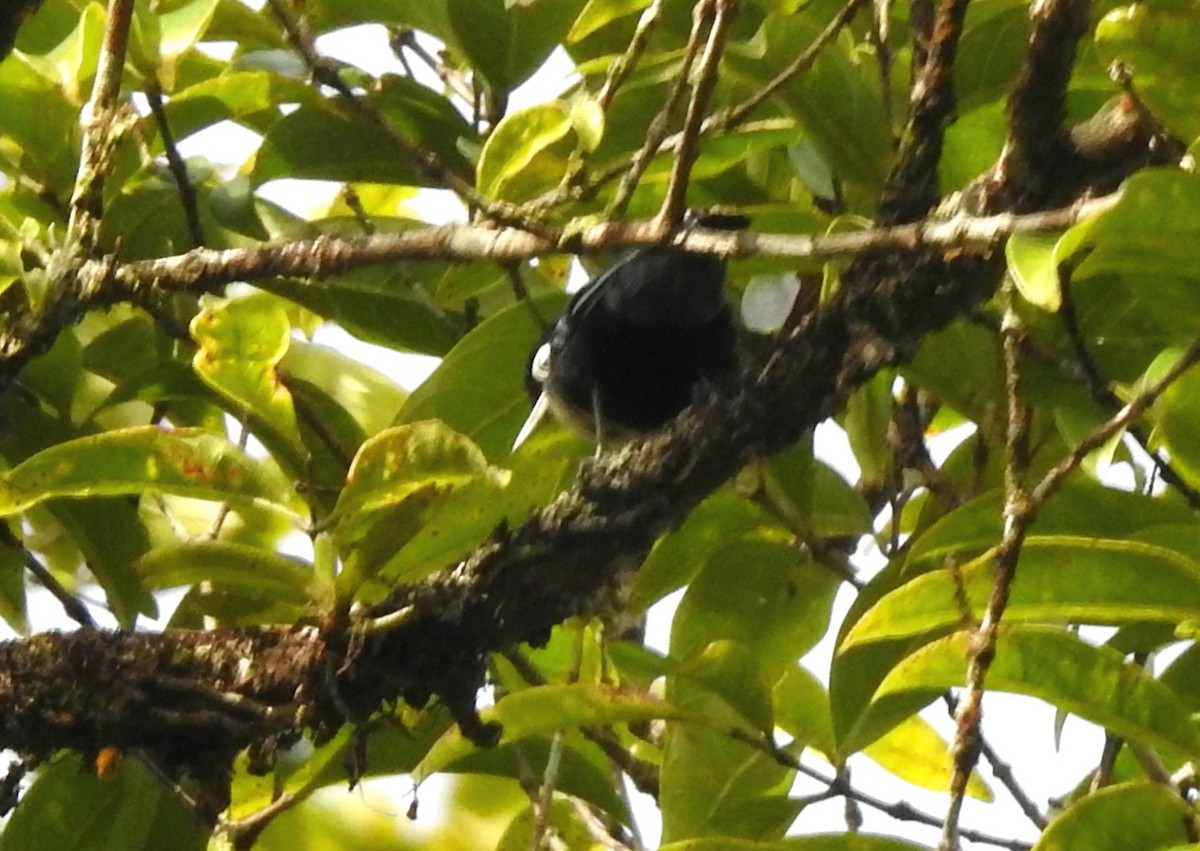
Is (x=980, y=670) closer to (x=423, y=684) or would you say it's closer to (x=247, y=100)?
(x=423, y=684)

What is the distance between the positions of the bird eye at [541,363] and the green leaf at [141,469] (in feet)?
0.85

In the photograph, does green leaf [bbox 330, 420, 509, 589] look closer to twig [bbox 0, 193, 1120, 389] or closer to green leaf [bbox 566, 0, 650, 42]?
twig [bbox 0, 193, 1120, 389]

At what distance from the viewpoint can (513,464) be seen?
2.62 ft

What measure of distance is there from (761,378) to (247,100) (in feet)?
1.47

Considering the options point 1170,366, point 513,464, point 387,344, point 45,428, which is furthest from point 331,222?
point 1170,366

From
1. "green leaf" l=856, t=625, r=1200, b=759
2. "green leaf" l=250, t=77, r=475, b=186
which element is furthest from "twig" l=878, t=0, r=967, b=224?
"green leaf" l=250, t=77, r=475, b=186

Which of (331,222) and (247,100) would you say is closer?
(247,100)

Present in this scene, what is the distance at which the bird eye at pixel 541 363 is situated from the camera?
3.00 ft

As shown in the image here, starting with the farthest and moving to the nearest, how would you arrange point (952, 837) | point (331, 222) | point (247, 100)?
1. point (331, 222)
2. point (247, 100)
3. point (952, 837)

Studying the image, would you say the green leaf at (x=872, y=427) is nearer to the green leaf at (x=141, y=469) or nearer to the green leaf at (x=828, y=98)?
the green leaf at (x=828, y=98)

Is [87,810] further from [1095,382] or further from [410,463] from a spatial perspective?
[1095,382]

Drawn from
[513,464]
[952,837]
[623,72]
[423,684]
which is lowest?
[952,837]

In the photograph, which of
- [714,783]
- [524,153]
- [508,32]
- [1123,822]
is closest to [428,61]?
[508,32]

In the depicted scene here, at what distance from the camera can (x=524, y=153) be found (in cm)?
76
